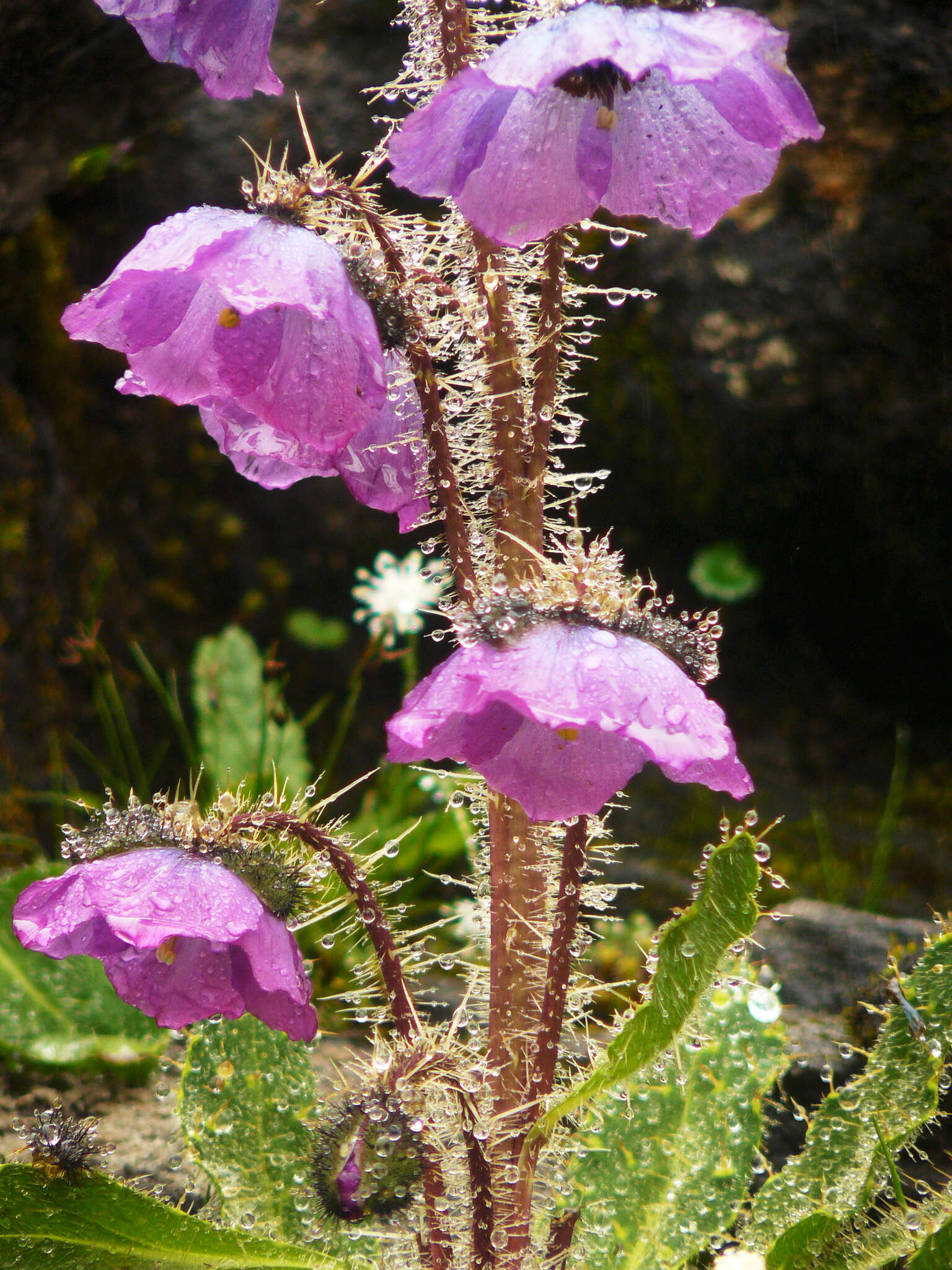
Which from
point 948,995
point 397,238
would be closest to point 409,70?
point 397,238

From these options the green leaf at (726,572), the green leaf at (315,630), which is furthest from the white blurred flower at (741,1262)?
the green leaf at (315,630)

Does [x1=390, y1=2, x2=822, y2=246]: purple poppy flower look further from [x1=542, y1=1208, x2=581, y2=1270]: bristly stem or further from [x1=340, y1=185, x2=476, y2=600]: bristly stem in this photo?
[x1=542, y1=1208, x2=581, y2=1270]: bristly stem

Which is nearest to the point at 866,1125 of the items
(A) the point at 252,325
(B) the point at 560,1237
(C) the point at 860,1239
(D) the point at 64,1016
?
(C) the point at 860,1239

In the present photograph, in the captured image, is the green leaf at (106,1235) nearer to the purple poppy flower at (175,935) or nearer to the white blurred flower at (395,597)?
the purple poppy flower at (175,935)

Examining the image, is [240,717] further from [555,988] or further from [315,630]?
[555,988]

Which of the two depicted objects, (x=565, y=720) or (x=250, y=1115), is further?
(x=250, y=1115)

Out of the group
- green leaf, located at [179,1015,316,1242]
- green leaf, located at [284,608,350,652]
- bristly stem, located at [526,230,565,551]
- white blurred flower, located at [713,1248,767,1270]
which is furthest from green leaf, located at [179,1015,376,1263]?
green leaf, located at [284,608,350,652]

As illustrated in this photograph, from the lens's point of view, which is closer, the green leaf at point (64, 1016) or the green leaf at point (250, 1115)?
the green leaf at point (250, 1115)
